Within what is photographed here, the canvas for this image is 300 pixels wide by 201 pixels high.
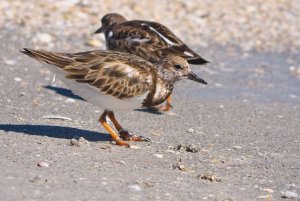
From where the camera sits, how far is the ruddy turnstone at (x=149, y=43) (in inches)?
335

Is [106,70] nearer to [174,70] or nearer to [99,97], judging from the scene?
[99,97]

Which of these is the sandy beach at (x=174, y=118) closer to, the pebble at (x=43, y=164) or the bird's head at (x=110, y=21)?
the pebble at (x=43, y=164)

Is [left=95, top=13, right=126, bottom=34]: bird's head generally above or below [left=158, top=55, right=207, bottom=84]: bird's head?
above

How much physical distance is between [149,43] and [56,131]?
81.2 inches

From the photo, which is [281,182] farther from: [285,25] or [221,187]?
[285,25]

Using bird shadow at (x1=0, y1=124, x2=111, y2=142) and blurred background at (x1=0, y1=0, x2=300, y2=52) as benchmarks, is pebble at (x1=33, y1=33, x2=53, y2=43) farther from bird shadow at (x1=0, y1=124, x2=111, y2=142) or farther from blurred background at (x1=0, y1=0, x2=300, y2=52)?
bird shadow at (x1=0, y1=124, x2=111, y2=142)

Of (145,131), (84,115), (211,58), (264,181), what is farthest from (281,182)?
(211,58)

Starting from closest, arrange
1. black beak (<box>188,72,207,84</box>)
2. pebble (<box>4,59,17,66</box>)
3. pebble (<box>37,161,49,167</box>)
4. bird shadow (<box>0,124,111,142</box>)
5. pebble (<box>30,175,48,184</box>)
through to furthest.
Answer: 1. pebble (<box>30,175,48,184</box>)
2. pebble (<box>37,161,49,167</box>)
3. bird shadow (<box>0,124,111,142</box>)
4. black beak (<box>188,72,207,84</box>)
5. pebble (<box>4,59,17,66</box>)

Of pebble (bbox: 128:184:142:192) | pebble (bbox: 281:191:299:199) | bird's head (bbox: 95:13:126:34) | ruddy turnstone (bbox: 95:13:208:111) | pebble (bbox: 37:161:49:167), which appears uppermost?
bird's head (bbox: 95:13:126:34)

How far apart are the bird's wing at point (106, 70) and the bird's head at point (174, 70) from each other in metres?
0.18

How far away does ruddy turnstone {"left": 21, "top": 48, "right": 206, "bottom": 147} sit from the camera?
659 cm

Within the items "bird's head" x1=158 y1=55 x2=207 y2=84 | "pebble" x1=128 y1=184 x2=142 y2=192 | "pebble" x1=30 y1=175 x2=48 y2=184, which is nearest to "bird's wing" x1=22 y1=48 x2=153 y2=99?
"bird's head" x1=158 y1=55 x2=207 y2=84

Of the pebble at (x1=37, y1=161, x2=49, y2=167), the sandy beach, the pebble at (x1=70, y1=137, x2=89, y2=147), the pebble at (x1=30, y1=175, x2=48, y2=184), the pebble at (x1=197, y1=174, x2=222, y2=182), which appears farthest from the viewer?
the pebble at (x1=70, y1=137, x2=89, y2=147)

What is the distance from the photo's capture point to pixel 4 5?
12383mm
